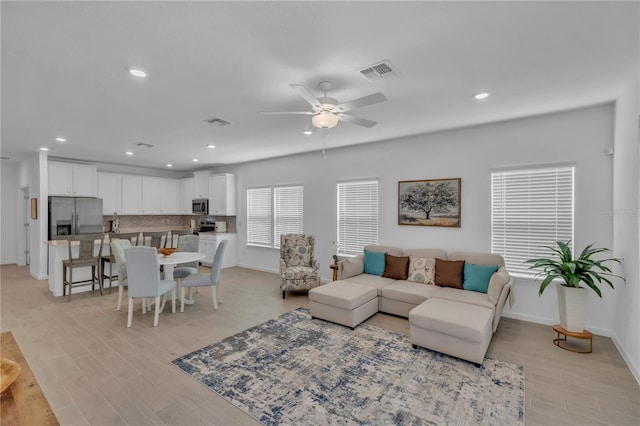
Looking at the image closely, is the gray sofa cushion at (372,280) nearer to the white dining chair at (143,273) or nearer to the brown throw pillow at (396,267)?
the brown throw pillow at (396,267)

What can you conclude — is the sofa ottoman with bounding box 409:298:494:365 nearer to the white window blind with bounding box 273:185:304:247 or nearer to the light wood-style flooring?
the light wood-style flooring

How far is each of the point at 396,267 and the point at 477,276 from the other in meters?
1.17

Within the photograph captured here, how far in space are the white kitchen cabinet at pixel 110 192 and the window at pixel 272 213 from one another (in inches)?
135

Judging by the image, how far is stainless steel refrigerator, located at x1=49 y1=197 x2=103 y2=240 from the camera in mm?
6289

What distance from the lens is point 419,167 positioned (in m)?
4.91

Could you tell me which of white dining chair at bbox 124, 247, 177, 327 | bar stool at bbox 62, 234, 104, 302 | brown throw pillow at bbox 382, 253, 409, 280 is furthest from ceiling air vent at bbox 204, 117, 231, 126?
brown throw pillow at bbox 382, 253, 409, 280

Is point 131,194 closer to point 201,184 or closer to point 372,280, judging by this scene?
point 201,184

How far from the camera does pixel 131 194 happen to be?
794 centimetres

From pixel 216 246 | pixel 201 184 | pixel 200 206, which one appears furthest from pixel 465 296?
pixel 201 184

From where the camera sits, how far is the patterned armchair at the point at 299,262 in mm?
5207

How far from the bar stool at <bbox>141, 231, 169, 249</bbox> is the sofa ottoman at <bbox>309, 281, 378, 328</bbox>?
3348 millimetres

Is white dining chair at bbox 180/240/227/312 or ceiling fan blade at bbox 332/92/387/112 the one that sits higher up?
ceiling fan blade at bbox 332/92/387/112

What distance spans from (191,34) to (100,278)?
199 inches

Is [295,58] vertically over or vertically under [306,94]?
over
